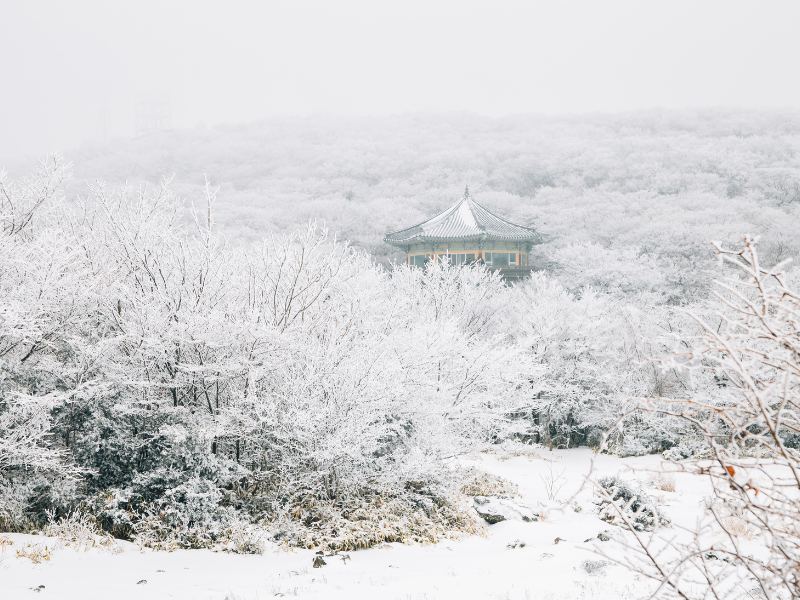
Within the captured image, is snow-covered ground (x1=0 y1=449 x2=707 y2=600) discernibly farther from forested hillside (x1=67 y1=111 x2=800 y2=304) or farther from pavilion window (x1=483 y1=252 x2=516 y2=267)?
pavilion window (x1=483 y1=252 x2=516 y2=267)

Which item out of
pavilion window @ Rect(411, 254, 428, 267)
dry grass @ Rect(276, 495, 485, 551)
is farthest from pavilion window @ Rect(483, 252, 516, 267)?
dry grass @ Rect(276, 495, 485, 551)

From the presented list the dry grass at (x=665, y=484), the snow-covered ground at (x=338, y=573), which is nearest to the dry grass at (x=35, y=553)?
the snow-covered ground at (x=338, y=573)

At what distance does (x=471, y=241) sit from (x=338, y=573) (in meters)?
27.8

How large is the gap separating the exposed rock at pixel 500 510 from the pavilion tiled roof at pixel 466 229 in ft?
77.9

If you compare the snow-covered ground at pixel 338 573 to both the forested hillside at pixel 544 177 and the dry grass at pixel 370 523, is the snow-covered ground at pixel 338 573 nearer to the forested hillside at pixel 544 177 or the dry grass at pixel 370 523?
the dry grass at pixel 370 523

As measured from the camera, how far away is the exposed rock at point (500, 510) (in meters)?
9.77

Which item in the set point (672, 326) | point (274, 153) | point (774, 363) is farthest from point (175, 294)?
point (274, 153)

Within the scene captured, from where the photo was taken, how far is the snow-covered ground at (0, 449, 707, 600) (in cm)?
613

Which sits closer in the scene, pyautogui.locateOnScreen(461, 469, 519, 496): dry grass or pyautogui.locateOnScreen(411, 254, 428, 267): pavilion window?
pyautogui.locateOnScreen(461, 469, 519, 496): dry grass

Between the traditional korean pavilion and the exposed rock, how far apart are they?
22336mm

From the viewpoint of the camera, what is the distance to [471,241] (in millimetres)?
33688

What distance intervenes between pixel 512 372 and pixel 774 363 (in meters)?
9.00

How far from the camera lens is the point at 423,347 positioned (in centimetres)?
1004

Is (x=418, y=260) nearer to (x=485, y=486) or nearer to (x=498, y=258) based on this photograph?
(x=498, y=258)
